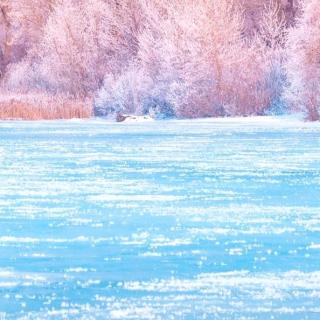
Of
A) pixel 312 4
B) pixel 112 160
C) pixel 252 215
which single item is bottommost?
pixel 312 4

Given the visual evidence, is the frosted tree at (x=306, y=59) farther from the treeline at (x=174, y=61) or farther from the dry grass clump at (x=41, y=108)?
the dry grass clump at (x=41, y=108)

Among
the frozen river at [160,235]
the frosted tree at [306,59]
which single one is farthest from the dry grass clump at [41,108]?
the frozen river at [160,235]

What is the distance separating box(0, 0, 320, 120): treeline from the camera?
33.6 m

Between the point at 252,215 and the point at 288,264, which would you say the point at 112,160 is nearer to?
the point at 252,215

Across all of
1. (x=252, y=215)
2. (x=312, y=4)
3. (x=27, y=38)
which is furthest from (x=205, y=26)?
(x=252, y=215)

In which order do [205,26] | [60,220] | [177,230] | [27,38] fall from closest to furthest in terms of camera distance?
1. [177,230]
2. [60,220]
3. [205,26]
4. [27,38]

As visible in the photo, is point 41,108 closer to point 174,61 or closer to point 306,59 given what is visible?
point 174,61

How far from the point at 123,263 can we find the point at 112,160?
29.9 feet

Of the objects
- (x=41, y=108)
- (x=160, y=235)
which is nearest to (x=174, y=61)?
(x=41, y=108)

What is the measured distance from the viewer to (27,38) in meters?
52.9

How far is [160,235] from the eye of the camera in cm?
840

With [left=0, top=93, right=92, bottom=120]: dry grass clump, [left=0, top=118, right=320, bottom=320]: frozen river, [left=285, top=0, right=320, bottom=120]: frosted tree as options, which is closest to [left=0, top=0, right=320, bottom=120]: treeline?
[left=285, top=0, right=320, bottom=120]: frosted tree

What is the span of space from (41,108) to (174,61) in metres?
4.74

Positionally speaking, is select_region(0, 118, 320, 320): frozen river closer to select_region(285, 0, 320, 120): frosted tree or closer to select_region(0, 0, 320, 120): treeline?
select_region(285, 0, 320, 120): frosted tree
